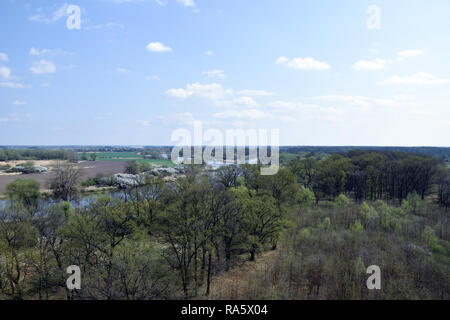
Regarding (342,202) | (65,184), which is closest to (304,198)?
(342,202)

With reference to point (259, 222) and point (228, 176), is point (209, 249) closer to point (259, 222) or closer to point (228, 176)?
point (259, 222)

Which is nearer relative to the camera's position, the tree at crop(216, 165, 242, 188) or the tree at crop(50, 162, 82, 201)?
the tree at crop(216, 165, 242, 188)

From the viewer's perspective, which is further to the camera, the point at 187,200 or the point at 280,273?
the point at 187,200

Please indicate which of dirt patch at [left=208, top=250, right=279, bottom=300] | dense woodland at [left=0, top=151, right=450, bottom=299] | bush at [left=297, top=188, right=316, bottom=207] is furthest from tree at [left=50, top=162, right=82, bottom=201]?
bush at [left=297, top=188, right=316, bottom=207]

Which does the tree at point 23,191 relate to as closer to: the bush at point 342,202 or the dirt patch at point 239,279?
the dirt patch at point 239,279

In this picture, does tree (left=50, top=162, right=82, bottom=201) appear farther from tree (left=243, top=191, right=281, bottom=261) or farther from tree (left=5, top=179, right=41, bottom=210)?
tree (left=243, top=191, right=281, bottom=261)
